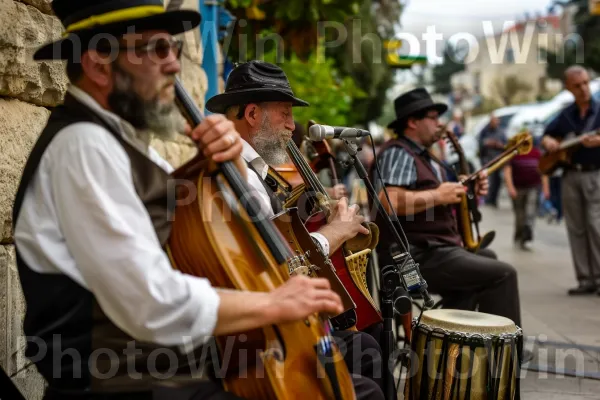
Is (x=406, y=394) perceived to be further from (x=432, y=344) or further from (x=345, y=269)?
(x=345, y=269)

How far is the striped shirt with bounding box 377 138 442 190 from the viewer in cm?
424

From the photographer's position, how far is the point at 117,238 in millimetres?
1584

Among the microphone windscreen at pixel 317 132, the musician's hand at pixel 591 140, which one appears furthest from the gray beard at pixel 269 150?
the musician's hand at pixel 591 140

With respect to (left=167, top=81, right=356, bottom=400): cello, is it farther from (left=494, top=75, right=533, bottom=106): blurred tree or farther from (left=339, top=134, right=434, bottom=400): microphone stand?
(left=494, top=75, right=533, bottom=106): blurred tree

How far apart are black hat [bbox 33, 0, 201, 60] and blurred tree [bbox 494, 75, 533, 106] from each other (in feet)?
181

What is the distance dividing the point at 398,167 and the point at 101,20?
2797 mm

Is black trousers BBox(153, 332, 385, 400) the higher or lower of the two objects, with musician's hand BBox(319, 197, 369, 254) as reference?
lower

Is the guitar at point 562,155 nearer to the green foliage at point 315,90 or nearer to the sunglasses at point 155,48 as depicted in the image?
the green foliage at point 315,90

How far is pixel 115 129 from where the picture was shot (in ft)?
5.77

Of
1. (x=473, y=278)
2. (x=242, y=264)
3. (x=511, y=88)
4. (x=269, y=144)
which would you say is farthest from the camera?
(x=511, y=88)

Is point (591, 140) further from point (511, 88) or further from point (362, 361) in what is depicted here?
point (511, 88)

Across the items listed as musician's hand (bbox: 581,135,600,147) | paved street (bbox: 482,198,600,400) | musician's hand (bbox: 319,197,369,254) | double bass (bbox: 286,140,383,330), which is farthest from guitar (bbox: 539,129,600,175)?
musician's hand (bbox: 319,197,369,254)

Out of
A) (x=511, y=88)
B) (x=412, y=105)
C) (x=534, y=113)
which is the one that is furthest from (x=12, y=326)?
(x=511, y=88)

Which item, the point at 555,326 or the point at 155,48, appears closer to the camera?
the point at 155,48
